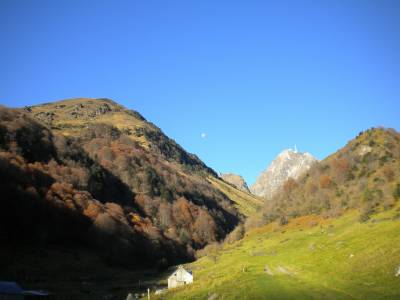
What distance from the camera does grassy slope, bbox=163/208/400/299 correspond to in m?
48.5

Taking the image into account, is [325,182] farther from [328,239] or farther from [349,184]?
[328,239]

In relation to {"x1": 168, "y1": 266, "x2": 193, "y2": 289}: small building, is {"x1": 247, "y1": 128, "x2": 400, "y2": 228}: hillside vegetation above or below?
above

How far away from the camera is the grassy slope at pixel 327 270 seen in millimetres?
48497

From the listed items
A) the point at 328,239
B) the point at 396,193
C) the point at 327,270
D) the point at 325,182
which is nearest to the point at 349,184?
the point at 325,182

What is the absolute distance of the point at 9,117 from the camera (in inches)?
7825

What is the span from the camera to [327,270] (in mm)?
64625

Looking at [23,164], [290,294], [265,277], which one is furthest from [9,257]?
[290,294]

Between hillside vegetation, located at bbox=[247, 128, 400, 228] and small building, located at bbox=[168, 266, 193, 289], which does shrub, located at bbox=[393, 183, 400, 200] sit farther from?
small building, located at bbox=[168, 266, 193, 289]

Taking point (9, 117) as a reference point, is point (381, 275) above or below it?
below

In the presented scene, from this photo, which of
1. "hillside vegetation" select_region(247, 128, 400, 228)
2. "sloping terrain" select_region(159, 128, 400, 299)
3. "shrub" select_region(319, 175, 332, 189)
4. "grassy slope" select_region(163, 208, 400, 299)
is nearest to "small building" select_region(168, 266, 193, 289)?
"sloping terrain" select_region(159, 128, 400, 299)

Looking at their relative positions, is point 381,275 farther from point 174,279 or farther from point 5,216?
point 5,216

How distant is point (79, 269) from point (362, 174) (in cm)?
9908

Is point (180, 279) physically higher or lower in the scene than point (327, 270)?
lower

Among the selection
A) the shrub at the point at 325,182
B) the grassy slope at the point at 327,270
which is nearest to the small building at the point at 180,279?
the grassy slope at the point at 327,270
